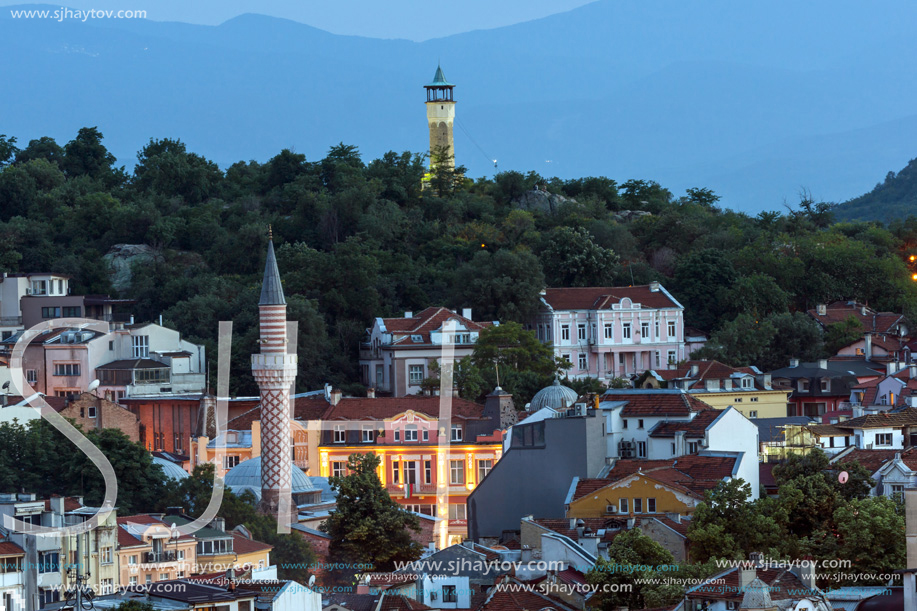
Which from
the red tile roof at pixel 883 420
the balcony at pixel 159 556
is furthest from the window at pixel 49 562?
the red tile roof at pixel 883 420

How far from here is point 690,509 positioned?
36.4m

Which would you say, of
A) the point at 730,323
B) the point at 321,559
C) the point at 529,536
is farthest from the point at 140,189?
the point at 529,536

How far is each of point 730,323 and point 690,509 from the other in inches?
1155

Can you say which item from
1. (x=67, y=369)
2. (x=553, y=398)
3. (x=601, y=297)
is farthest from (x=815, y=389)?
(x=67, y=369)

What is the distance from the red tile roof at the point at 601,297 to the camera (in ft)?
211

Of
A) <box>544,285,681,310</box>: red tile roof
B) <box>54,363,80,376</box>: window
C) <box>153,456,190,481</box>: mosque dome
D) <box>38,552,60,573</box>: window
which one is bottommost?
<box>38,552,60,573</box>: window

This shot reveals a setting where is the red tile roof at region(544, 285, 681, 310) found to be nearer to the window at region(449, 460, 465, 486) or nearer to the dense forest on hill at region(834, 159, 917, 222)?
the window at region(449, 460, 465, 486)

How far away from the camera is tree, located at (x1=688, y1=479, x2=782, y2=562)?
3300 cm

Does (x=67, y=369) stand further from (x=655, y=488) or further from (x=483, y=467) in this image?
(x=655, y=488)

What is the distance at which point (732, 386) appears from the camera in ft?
184

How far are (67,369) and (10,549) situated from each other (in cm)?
2450

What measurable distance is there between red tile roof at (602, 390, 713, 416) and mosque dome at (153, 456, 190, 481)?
1093 cm

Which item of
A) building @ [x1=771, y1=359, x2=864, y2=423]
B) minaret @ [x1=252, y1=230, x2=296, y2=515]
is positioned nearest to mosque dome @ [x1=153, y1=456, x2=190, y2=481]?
minaret @ [x1=252, y1=230, x2=296, y2=515]

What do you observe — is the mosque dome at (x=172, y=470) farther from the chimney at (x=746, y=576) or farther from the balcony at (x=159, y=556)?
the chimney at (x=746, y=576)
